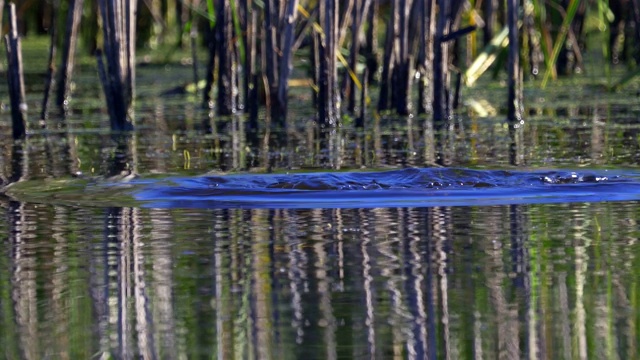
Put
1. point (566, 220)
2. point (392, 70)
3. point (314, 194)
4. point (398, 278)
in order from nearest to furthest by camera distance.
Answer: point (398, 278), point (566, 220), point (314, 194), point (392, 70)

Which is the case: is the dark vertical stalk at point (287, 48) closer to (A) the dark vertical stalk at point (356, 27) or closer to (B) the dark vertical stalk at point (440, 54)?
(A) the dark vertical stalk at point (356, 27)

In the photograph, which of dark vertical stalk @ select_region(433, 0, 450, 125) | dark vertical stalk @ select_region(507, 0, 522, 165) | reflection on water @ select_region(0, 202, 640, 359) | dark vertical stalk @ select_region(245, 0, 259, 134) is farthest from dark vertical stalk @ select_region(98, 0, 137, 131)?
reflection on water @ select_region(0, 202, 640, 359)

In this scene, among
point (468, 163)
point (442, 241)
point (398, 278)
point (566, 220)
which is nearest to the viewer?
point (398, 278)

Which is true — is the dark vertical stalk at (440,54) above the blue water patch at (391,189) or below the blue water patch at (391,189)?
above

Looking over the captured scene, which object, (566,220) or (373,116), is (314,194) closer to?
(566,220)

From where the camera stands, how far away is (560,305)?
9.79ft

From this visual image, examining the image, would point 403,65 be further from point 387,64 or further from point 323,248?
point 323,248

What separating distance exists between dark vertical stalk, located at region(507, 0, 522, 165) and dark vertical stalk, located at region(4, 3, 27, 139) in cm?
227

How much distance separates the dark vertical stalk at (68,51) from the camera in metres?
7.87

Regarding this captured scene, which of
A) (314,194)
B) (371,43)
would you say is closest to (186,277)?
(314,194)

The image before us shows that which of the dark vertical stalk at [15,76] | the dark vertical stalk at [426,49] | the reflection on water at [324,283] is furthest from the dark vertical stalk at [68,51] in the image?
the reflection on water at [324,283]

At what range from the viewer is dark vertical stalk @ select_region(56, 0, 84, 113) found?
7867mm

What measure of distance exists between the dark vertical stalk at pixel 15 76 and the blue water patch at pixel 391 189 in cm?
179

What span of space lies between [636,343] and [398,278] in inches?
29.4
